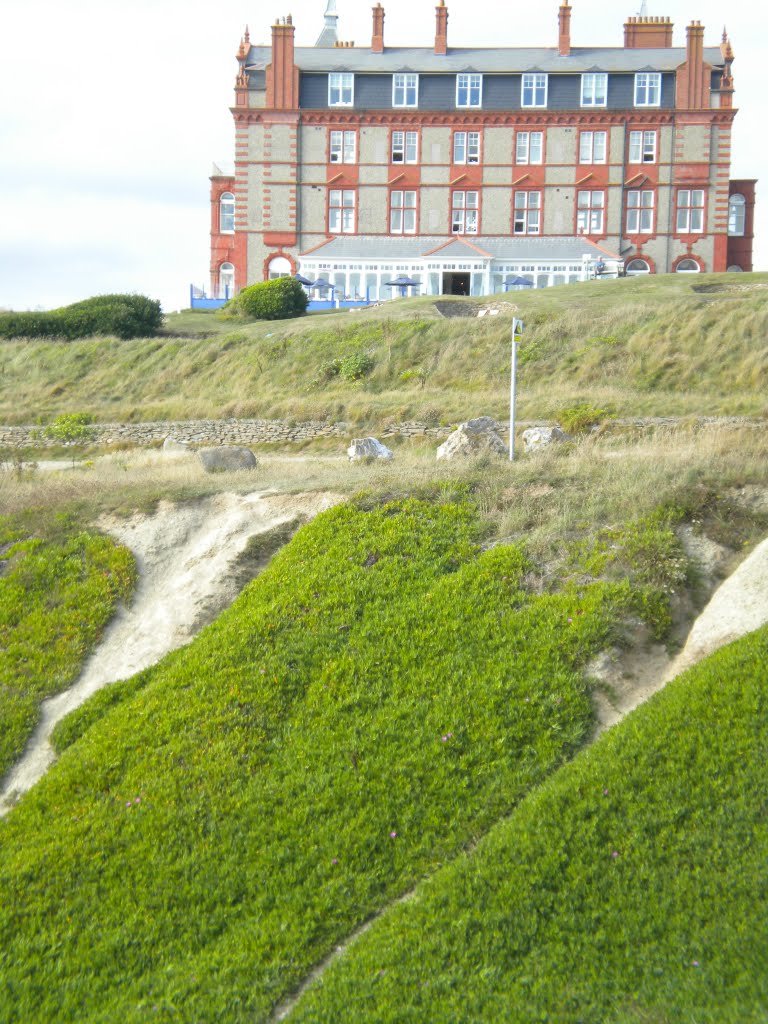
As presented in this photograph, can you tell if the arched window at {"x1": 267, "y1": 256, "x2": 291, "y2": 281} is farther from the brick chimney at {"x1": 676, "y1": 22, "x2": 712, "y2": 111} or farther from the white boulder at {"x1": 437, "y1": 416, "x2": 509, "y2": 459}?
the white boulder at {"x1": 437, "y1": 416, "x2": 509, "y2": 459}

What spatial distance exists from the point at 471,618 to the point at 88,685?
4.22 m

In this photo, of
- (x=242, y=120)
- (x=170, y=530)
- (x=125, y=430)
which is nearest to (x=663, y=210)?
(x=242, y=120)

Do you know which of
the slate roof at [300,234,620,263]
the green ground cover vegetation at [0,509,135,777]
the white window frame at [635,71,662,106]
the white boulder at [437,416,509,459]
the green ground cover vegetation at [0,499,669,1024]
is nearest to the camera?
the green ground cover vegetation at [0,499,669,1024]

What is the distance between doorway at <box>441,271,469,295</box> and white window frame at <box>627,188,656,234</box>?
34.9 ft

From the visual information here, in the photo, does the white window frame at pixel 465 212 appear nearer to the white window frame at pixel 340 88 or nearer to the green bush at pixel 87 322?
the white window frame at pixel 340 88

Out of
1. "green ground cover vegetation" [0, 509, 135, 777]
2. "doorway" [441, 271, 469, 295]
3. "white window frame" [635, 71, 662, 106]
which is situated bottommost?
"green ground cover vegetation" [0, 509, 135, 777]

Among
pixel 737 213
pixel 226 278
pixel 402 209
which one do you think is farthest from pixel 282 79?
pixel 737 213

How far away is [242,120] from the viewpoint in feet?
192

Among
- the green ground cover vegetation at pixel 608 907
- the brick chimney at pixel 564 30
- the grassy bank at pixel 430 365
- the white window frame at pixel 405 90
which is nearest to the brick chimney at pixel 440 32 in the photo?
the white window frame at pixel 405 90

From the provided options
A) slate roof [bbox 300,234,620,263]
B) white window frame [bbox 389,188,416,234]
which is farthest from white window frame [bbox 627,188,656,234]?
white window frame [bbox 389,188,416,234]

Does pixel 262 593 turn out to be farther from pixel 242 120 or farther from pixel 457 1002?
pixel 242 120

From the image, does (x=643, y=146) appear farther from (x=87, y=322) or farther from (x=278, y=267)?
(x=87, y=322)

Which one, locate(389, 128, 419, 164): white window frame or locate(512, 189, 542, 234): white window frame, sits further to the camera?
locate(389, 128, 419, 164): white window frame

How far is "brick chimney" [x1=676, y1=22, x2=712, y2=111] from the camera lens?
57.4m
